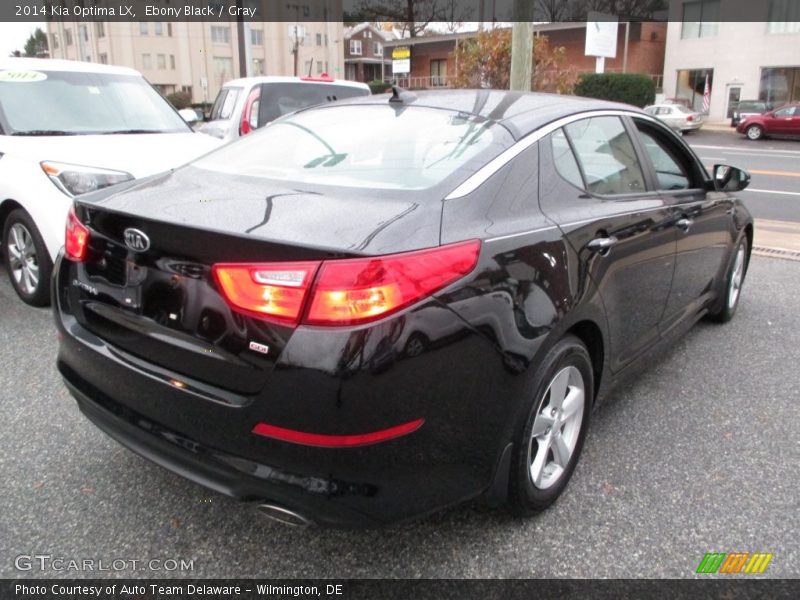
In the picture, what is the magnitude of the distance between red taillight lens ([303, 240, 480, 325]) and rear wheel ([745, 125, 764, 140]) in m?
31.3

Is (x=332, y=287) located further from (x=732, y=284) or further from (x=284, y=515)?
(x=732, y=284)

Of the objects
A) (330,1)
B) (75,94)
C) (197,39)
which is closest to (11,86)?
(75,94)

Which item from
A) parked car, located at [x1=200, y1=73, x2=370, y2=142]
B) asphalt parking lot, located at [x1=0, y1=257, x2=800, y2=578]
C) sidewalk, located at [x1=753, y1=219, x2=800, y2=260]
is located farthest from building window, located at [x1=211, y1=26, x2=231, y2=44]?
asphalt parking lot, located at [x1=0, y1=257, x2=800, y2=578]

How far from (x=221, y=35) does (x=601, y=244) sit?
2773 inches

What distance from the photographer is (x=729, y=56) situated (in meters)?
35.6

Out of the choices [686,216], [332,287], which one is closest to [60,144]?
[332,287]

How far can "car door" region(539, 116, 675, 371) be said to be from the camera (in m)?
2.69

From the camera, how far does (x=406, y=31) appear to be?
195 ft

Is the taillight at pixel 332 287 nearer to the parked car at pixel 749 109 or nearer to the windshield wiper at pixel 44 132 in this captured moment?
the windshield wiper at pixel 44 132

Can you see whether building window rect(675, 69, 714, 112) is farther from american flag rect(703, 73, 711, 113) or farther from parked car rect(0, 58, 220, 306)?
parked car rect(0, 58, 220, 306)

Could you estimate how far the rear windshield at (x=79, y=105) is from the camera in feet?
17.9

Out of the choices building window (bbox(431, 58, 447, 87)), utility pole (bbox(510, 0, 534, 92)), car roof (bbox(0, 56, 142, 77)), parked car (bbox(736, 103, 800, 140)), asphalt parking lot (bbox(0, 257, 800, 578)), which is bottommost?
asphalt parking lot (bbox(0, 257, 800, 578))

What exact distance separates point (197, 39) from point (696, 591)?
69864 mm

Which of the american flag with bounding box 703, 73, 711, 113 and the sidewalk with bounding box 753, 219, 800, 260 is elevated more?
the american flag with bounding box 703, 73, 711, 113
